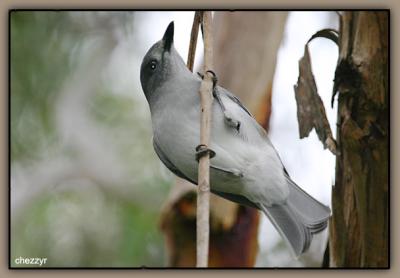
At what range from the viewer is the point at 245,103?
229 cm

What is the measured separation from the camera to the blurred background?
2.24 metres

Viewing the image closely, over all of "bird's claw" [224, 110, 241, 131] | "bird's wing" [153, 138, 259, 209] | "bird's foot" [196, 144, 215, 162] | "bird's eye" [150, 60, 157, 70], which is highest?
"bird's eye" [150, 60, 157, 70]

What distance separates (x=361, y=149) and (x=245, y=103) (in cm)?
43

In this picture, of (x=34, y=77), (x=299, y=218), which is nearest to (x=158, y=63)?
(x=34, y=77)

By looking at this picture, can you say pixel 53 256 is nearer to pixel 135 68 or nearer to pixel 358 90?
pixel 135 68

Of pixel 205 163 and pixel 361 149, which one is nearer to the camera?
pixel 205 163

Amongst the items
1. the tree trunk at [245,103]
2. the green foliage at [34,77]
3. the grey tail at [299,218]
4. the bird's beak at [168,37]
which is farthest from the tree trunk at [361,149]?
the green foliage at [34,77]

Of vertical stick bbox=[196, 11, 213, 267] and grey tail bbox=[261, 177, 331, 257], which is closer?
vertical stick bbox=[196, 11, 213, 267]

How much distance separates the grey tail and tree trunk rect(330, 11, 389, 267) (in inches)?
2.3

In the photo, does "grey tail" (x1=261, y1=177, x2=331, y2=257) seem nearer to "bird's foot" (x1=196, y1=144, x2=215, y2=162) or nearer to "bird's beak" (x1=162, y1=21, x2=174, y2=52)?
"bird's foot" (x1=196, y1=144, x2=215, y2=162)

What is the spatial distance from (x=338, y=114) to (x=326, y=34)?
29cm

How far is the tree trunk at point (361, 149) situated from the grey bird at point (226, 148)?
0.10m

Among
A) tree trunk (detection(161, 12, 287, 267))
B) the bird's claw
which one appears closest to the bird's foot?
the bird's claw

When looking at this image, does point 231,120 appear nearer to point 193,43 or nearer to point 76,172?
point 193,43
